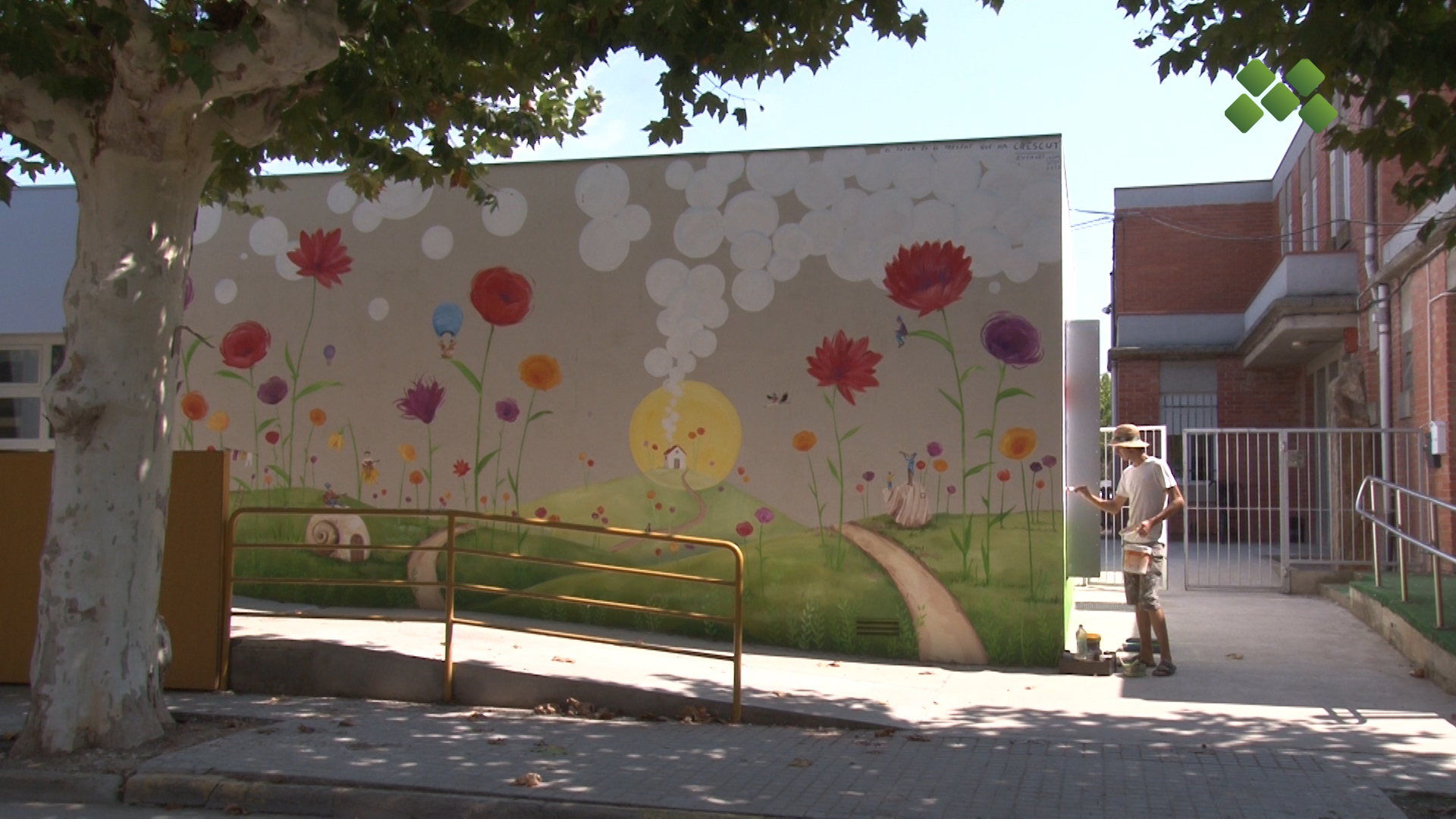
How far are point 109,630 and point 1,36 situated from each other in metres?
3.37

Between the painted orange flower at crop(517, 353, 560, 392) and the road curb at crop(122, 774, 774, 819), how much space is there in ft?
17.4

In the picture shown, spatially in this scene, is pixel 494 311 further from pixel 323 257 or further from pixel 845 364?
pixel 845 364

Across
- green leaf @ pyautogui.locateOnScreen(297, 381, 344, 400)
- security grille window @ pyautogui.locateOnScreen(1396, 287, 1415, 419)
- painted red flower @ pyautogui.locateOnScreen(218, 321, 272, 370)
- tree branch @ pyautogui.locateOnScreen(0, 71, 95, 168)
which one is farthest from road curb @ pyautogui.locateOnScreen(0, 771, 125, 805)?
security grille window @ pyautogui.locateOnScreen(1396, 287, 1415, 419)

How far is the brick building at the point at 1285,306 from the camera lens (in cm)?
1466

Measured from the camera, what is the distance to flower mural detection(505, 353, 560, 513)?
1106 cm

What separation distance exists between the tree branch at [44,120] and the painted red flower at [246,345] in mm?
4586

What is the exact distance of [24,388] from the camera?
1316 cm

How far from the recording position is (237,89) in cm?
690

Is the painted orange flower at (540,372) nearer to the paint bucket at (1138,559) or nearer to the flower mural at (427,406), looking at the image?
the flower mural at (427,406)

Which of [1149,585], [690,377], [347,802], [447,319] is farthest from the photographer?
[447,319]

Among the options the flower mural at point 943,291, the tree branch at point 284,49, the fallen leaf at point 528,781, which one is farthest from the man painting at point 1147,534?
the tree branch at point 284,49

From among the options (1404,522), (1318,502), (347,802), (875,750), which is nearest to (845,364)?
(875,750)

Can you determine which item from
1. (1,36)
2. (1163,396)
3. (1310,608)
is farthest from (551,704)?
(1163,396)

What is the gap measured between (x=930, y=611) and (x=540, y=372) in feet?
13.3
